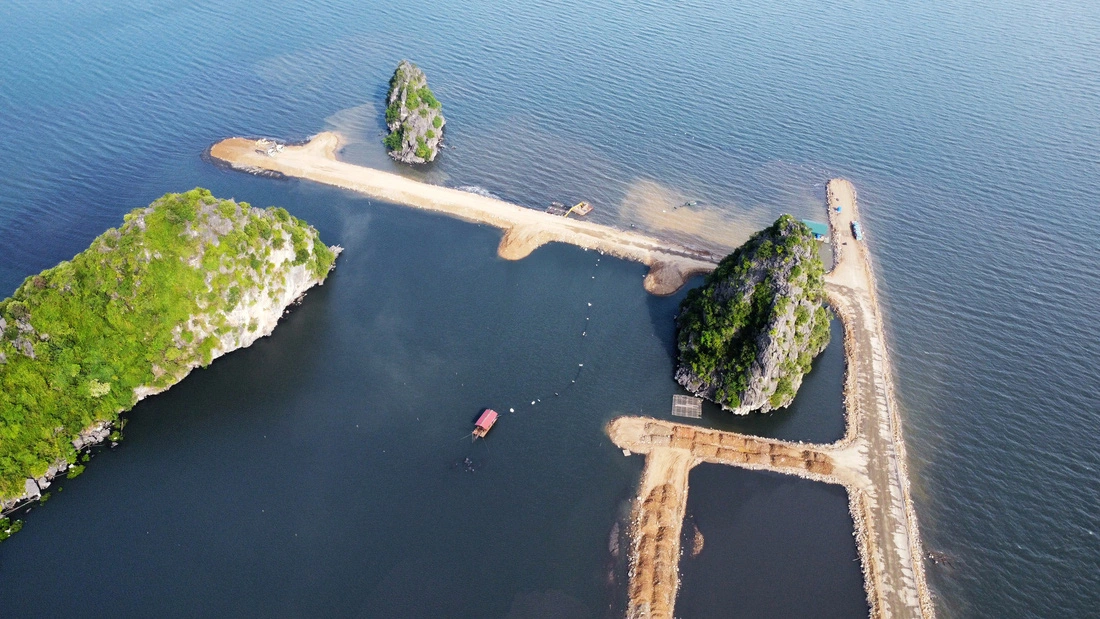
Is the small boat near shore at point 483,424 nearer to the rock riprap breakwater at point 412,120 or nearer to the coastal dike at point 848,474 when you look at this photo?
the coastal dike at point 848,474

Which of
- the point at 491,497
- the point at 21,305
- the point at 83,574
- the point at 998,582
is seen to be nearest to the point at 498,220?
the point at 491,497

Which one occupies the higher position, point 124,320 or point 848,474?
point 848,474

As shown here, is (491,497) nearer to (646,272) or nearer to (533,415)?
(533,415)

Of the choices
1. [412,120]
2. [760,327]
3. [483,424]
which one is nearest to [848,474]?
[760,327]

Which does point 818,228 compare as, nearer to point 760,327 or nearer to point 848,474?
point 760,327

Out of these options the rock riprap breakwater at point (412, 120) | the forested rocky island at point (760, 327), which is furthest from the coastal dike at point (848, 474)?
the rock riprap breakwater at point (412, 120)

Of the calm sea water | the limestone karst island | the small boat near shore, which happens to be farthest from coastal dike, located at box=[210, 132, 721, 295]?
the small boat near shore
